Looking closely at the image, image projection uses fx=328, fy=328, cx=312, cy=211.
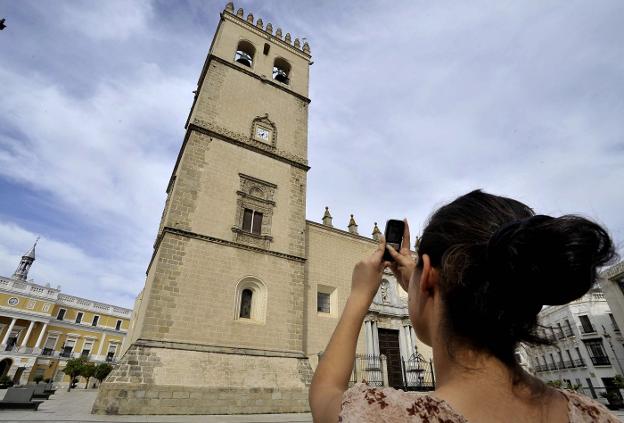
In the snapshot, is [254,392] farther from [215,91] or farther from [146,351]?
[215,91]

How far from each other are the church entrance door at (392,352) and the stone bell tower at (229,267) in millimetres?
4759

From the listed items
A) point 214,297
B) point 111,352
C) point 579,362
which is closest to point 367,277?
point 214,297

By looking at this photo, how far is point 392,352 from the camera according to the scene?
14.9 metres

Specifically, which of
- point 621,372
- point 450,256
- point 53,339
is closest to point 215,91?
point 450,256

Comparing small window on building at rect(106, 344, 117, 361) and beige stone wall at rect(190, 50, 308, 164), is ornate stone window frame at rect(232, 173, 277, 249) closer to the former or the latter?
beige stone wall at rect(190, 50, 308, 164)

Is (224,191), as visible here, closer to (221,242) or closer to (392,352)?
(221,242)

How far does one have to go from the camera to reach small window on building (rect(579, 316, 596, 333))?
27167 mm

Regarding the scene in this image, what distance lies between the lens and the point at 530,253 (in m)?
0.94

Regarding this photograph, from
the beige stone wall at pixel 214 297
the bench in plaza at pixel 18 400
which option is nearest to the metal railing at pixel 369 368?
the beige stone wall at pixel 214 297

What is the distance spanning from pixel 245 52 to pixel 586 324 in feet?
110

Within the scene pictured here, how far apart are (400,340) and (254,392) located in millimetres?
8098

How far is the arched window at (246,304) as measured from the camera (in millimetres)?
11406

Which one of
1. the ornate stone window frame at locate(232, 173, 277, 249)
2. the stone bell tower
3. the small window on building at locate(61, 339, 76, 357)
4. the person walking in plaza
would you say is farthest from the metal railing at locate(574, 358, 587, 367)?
the small window on building at locate(61, 339, 76, 357)

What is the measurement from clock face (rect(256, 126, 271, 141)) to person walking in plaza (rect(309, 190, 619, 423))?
48.0 feet
